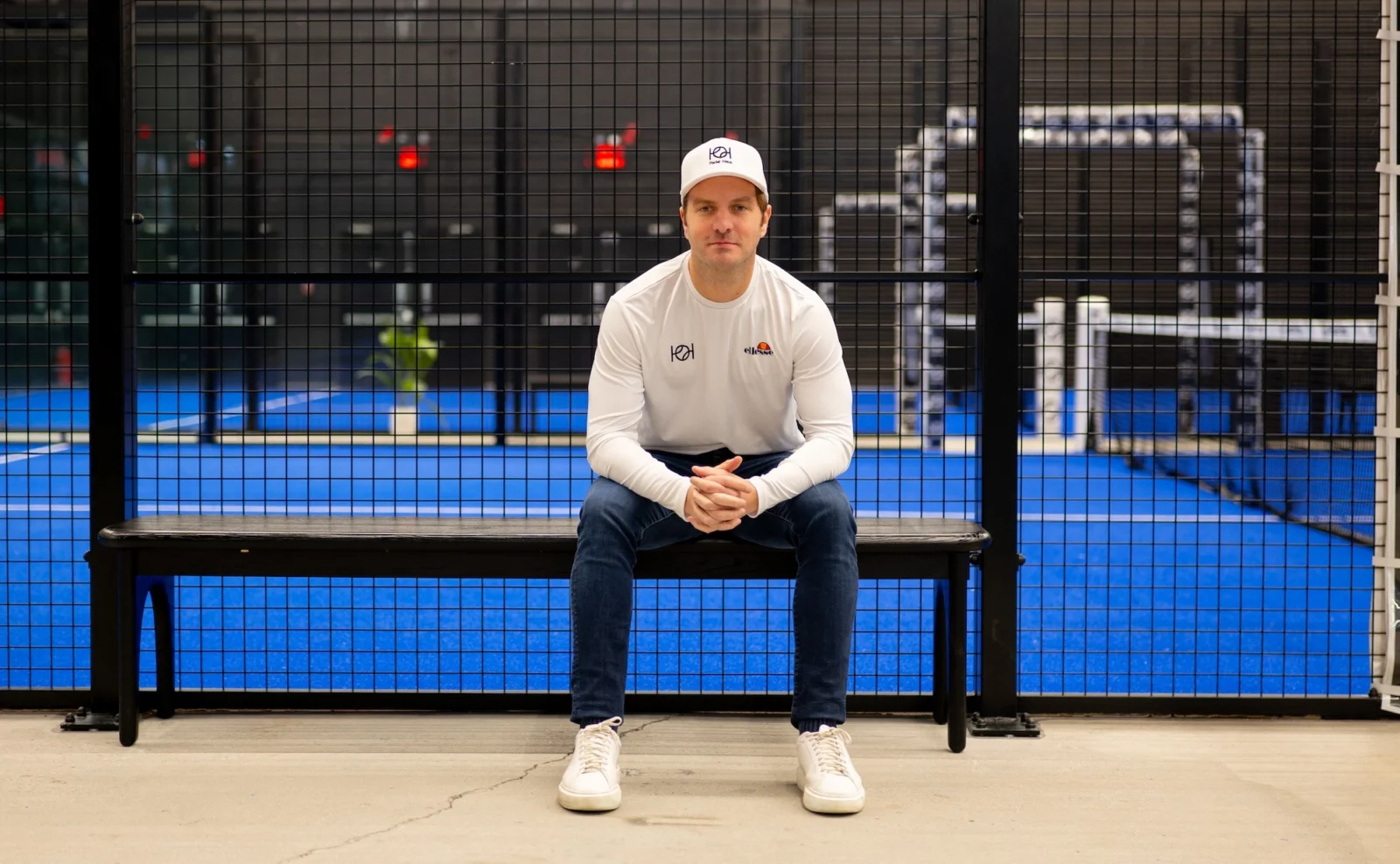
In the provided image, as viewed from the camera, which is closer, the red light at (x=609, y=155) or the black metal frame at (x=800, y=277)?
the black metal frame at (x=800, y=277)

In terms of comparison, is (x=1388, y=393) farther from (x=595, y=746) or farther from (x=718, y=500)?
(x=595, y=746)

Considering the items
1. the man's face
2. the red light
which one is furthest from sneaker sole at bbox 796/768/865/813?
the red light

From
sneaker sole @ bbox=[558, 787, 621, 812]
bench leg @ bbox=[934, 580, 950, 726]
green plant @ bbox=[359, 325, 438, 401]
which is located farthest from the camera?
green plant @ bbox=[359, 325, 438, 401]

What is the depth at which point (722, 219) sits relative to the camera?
9.13 ft

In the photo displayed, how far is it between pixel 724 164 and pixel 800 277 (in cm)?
57

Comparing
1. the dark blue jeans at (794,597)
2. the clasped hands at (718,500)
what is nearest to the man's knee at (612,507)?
the dark blue jeans at (794,597)

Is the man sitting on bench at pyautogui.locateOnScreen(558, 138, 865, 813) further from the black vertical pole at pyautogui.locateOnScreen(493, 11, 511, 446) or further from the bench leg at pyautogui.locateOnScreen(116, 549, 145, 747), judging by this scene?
the bench leg at pyautogui.locateOnScreen(116, 549, 145, 747)

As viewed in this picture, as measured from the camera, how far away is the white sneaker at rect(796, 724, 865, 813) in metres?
2.56

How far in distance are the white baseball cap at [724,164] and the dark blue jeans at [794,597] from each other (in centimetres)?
74

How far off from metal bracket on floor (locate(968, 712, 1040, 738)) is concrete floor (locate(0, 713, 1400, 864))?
0.05 meters

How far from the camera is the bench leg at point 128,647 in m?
3.00

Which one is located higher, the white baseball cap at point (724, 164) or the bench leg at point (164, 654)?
the white baseball cap at point (724, 164)

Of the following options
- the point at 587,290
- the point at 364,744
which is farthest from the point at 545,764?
the point at 587,290

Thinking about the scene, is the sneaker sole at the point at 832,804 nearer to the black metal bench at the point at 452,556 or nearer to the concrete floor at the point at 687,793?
the concrete floor at the point at 687,793
